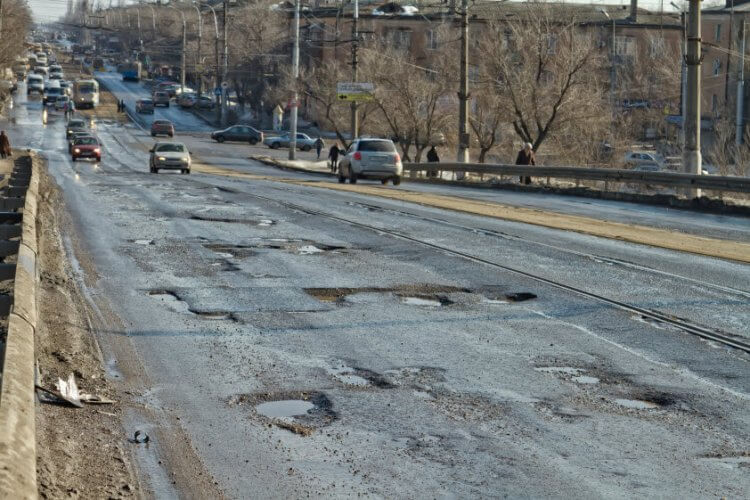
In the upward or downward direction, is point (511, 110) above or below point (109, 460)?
above

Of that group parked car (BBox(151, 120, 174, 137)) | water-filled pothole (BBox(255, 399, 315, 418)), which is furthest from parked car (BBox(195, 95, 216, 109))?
water-filled pothole (BBox(255, 399, 315, 418))

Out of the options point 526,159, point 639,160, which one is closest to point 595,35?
point 639,160

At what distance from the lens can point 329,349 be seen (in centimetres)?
1066

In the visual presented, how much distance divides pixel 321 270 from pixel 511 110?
47097mm

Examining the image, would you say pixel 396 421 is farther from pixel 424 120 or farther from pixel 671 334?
pixel 424 120

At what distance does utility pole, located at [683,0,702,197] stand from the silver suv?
49.2ft

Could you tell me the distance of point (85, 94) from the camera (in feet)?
404

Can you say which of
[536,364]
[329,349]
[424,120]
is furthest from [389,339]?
[424,120]

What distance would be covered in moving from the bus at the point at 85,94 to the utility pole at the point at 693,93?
→ 3941 inches

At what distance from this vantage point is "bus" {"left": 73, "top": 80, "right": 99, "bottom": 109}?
404ft

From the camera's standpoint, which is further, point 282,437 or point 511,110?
point 511,110

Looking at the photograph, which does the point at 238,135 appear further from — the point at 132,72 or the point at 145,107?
the point at 132,72

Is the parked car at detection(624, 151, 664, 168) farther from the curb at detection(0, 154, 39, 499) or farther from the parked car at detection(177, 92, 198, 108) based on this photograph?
the parked car at detection(177, 92, 198, 108)

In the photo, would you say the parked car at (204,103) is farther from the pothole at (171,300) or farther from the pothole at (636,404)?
the pothole at (636,404)
